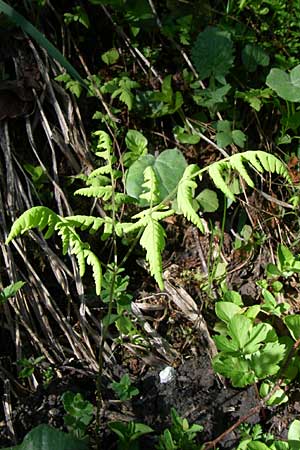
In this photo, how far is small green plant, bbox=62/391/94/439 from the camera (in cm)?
169

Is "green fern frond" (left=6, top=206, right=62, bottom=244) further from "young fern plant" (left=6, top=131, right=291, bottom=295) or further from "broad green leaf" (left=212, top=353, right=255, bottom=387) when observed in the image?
"broad green leaf" (left=212, top=353, right=255, bottom=387)

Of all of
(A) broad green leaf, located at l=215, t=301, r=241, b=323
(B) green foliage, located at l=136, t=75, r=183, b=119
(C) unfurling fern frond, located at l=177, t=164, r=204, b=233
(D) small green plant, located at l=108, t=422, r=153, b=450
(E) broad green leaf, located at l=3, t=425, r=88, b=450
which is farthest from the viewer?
(B) green foliage, located at l=136, t=75, r=183, b=119

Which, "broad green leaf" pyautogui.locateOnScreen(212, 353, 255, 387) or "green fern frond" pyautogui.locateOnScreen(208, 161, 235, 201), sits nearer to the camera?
"green fern frond" pyautogui.locateOnScreen(208, 161, 235, 201)

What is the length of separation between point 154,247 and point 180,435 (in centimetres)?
71

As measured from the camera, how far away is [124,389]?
1788mm

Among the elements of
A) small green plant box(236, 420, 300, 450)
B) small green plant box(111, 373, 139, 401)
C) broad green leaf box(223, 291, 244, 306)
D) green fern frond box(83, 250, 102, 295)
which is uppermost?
green fern frond box(83, 250, 102, 295)

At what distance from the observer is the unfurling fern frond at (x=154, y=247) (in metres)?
1.24

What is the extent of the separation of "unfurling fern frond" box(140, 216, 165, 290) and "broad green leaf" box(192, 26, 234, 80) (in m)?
1.18

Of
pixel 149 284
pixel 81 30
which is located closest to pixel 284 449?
pixel 149 284

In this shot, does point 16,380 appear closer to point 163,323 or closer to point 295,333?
point 163,323

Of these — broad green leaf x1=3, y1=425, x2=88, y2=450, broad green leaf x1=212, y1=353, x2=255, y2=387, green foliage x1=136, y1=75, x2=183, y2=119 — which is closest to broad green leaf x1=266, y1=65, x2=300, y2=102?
green foliage x1=136, y1=75, x2=183, y2=119

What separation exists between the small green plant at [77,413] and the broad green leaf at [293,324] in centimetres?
67

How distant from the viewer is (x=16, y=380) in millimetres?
1923

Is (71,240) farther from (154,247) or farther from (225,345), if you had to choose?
(225,345)
